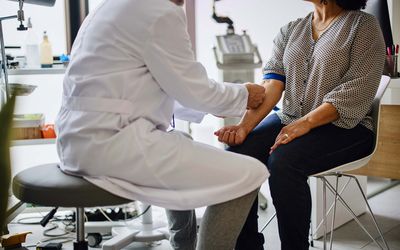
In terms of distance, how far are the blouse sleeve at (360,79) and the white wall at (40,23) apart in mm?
1927

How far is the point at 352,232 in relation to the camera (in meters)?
2.59

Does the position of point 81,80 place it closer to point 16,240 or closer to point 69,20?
point 16,240

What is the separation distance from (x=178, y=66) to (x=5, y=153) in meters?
0.97

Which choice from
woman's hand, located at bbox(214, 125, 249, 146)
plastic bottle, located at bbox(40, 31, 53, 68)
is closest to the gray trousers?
woman's hand, located at bbox(214, 125, 249, 146)

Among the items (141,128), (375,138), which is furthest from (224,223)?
(375,138)

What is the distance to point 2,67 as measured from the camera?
2533mm

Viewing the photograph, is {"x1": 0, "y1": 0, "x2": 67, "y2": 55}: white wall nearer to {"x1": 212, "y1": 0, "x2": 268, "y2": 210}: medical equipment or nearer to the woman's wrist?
{"x1": 212, "y1": 0, "x2": 268, "y2": 210}: medical equipment

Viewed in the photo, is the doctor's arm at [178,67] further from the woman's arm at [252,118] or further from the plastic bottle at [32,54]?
the plastic bottle at [32,54]

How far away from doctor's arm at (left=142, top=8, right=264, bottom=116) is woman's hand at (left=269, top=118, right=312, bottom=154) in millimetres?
298

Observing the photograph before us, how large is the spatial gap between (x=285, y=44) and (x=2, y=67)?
4.51ft

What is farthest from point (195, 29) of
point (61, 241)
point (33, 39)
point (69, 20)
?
point (61, 241)

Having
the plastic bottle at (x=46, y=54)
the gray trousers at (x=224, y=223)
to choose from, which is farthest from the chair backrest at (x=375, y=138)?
the plastic bottle at (x=46, y=54)

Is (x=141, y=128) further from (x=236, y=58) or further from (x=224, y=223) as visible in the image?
(x=236, y=58)

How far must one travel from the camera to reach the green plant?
0.53m
